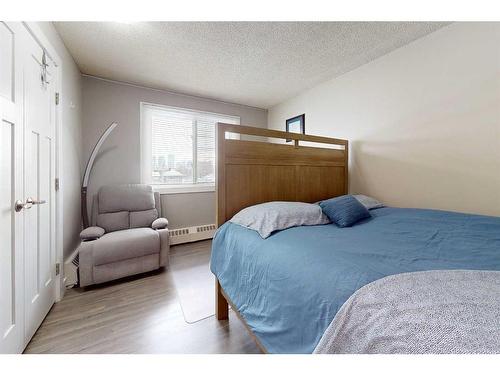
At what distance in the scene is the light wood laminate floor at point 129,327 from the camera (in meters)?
1.27

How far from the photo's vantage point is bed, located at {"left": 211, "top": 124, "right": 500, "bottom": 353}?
0.74m

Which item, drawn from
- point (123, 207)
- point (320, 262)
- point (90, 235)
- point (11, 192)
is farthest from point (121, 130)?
point (320, 262)

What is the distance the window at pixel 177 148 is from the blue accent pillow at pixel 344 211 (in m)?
2.28

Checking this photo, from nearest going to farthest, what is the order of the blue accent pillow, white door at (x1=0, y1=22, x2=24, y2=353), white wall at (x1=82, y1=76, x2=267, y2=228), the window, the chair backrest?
white door at (x1=0, y1=22, x2=24, y2=353), the blue accent pillow, the chair backrest, white wall at (x1=82, y1=76, x2=267, y2=228), the window

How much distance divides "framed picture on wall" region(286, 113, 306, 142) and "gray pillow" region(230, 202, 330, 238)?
5.76ft

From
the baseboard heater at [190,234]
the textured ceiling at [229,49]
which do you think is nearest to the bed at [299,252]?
the textured ceiling at [229,49]

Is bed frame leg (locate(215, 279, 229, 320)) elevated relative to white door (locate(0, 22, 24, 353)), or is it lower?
lower

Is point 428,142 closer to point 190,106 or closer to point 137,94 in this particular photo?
point 190,106

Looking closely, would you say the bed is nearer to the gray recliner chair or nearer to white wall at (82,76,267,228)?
the gray recliner chair

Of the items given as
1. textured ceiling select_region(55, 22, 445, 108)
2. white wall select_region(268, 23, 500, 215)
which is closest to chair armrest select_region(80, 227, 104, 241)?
textured ceiling select_region(55, 22, 445, 108)

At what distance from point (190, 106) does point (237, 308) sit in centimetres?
294

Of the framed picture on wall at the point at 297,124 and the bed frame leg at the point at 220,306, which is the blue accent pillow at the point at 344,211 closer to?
the bed frame leg at the point at 220,306

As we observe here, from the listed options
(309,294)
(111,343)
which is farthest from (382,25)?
(111,343)

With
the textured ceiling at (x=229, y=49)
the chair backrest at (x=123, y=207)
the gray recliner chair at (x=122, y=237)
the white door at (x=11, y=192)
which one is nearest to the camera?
the white door at (x=11, y=192)
